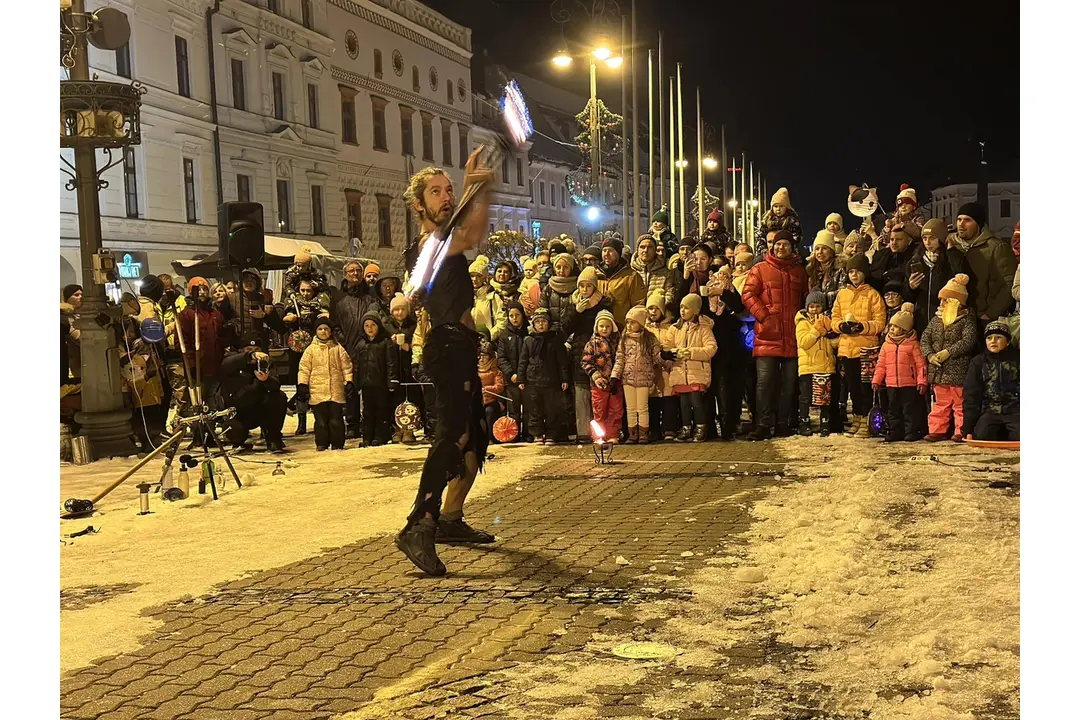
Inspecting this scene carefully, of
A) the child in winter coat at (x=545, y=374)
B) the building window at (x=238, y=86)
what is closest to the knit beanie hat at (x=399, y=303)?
the child in winter coat at (x=545, y=374)

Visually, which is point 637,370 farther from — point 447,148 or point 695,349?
point 447,148

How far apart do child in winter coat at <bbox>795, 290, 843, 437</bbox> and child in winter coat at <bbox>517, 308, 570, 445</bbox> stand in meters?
1.94

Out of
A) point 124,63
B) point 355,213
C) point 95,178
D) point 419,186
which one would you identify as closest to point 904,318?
point 419,186

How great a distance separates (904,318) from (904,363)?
13.6 inches

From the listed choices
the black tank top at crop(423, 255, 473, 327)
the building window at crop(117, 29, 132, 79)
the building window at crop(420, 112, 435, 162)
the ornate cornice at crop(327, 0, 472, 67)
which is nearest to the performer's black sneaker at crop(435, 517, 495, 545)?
the black tank top at crop(423, 255, 473, 327)

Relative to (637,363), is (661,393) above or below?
below

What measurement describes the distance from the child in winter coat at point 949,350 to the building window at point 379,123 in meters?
6.02

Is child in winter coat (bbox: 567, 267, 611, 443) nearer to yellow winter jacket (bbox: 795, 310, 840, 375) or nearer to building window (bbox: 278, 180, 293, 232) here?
yellow winter jacket (bbox: 795, 310, 840, 375)

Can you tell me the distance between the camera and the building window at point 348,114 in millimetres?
12594

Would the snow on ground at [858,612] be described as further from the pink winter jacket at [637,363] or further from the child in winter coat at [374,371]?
the child in winter coat at [374,371]

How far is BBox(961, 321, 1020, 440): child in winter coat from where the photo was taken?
26.6ft

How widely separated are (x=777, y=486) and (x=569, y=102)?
1046 cm

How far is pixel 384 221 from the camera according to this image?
12.0m

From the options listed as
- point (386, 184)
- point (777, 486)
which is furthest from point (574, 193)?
point (777, 486)
